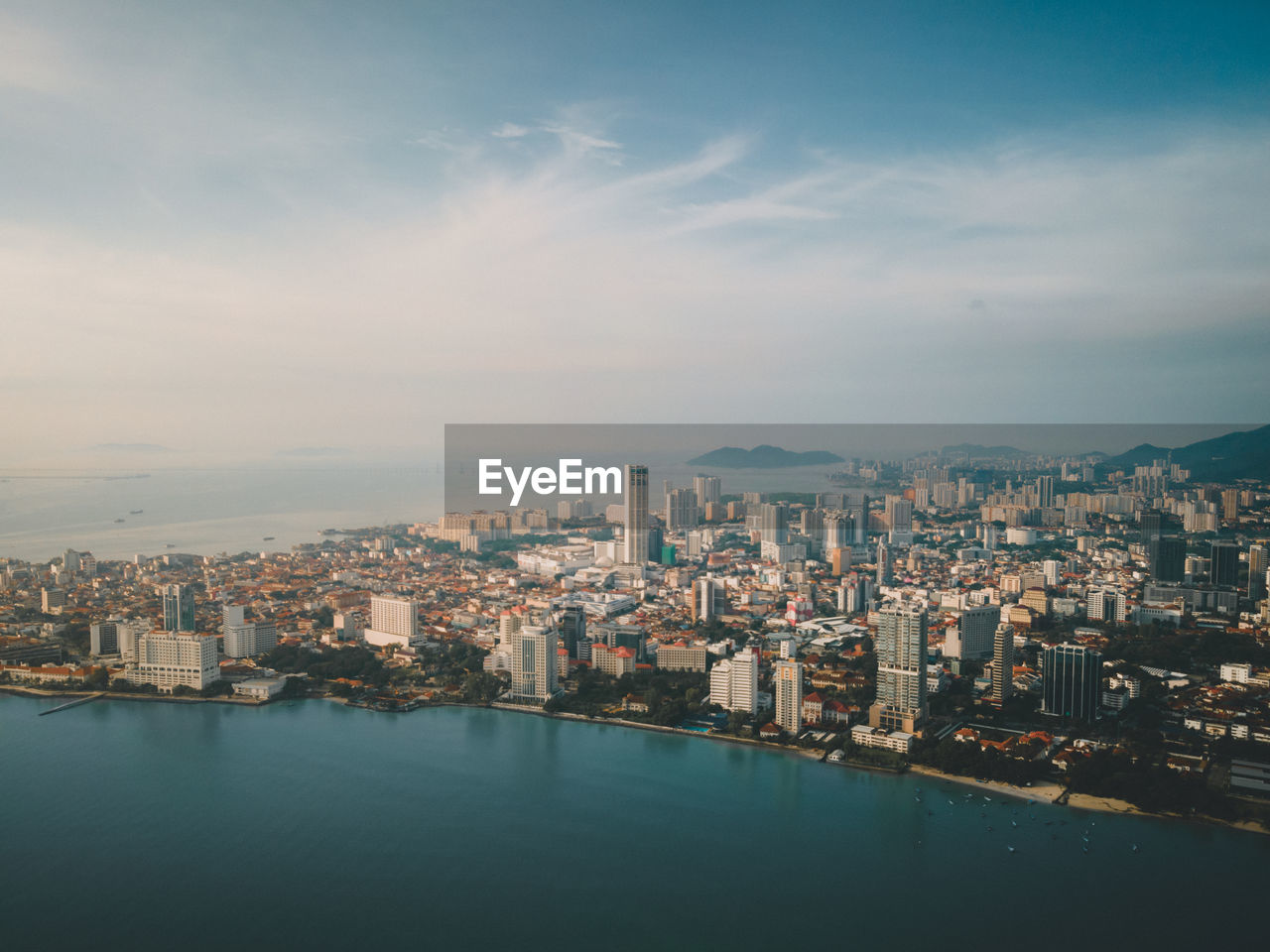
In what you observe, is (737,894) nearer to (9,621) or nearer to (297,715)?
(297,715)

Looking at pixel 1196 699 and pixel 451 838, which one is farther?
pixel 1196 699

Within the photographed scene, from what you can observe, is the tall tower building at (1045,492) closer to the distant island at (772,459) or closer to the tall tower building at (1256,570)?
the tall tower building at (1256,570)

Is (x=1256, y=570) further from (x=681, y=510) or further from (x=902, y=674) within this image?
(x=681, y=510)

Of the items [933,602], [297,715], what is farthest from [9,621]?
[933,602]

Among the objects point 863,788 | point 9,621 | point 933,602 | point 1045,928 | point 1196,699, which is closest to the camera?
point 1045,928

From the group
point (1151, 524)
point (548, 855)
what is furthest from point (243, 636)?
point (1151, 524)

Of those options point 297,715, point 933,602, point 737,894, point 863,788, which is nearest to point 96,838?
point 297,715

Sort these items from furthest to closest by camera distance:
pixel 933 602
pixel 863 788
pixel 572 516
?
pixel 572 516
pixel 933 602
pixel 863 788

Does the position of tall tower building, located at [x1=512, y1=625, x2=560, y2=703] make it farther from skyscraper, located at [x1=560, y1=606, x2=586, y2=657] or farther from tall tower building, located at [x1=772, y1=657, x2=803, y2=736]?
tall tower building, located at [x1=772, y1=657, x2=803, y2=736]
